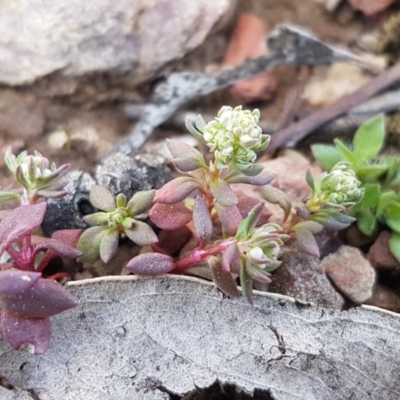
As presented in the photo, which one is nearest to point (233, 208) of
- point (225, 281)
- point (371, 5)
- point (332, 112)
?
point (225, 281)

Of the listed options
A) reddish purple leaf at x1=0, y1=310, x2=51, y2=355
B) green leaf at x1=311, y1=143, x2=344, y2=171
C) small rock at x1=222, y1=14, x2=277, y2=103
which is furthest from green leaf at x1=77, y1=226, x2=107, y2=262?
small rock at x1=222, y1=14, x2=277, y2=103

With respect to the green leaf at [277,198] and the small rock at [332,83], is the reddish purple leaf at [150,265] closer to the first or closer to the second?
the green leaf at [277,198]

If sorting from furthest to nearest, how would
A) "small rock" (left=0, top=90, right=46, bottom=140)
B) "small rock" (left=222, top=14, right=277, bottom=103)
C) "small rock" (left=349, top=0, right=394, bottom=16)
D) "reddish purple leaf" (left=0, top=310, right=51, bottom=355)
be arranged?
"small rock" (left=349, top=0, right=394, bottom=16) < "small rock" (left=222, top=14, right=277, bottom=103) < "small rock" (left=0, top=90, right=46, bottom=140) < "reddish purple leaf" (left=0, top=310, right=51, bottom=355)

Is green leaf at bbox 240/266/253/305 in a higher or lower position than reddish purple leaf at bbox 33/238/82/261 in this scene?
lower

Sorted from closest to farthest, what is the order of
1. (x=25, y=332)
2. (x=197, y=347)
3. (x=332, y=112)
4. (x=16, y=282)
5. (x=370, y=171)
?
(x=16, y=282)
(x=25, y=332)
(x=197, y=347)
(x=370, y=171)
(x=332, y=112)

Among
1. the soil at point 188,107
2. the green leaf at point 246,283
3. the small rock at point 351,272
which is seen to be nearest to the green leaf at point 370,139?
the small rock at point 351,272

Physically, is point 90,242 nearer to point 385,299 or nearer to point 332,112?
point 385,299

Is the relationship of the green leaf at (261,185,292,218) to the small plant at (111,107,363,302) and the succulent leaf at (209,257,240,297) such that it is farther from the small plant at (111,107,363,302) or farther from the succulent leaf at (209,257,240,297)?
Result: the succulent leaf at (209,257,240,297)
